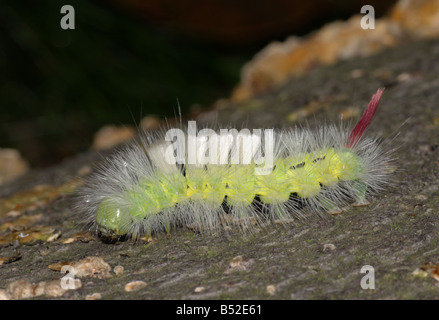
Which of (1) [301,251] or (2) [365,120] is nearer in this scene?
(1) [301,251]

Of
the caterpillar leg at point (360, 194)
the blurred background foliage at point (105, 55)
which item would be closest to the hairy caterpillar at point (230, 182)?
the caterpillar leg at point (360, 194)

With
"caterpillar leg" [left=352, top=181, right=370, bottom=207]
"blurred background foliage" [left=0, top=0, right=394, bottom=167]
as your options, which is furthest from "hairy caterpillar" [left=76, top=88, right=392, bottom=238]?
"blurred background foliage" [left=0, top=0, right=394, bottom=167]

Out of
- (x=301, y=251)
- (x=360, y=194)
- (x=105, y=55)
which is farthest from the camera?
(x=105, y=55)

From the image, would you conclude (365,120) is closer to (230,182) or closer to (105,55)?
(230,182)

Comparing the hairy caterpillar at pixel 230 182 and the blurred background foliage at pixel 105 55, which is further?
the blurred background foliage at pixel 105 55

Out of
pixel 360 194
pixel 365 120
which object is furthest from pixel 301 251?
pixel 365 120

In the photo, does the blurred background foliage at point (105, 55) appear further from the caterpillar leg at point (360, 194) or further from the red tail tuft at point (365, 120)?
the caterpillar leg at point (360, 194)

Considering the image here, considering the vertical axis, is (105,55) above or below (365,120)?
above

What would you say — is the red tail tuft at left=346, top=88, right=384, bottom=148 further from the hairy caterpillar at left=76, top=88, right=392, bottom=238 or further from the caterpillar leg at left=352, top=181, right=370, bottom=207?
the caterpillar leg at left=352, top=181, right=370, bottom=207
